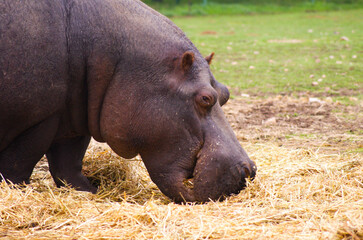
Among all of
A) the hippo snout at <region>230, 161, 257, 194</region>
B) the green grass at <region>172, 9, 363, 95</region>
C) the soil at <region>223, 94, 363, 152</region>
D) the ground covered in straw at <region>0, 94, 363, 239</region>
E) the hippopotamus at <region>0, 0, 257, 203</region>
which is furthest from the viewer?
the green grass at <region>172, 9, 363, 95</region>

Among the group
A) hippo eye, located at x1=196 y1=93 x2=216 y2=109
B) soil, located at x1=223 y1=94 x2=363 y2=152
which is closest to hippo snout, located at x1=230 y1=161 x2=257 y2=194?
hippo eye, located at x1=196 y1=93 x2=216 y2=109

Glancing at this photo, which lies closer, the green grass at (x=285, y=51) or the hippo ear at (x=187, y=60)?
the hippo ear at (x=187, y=60)

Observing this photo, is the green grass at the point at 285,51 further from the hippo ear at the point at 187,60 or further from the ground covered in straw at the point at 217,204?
the hippo ear at the point at 187,60

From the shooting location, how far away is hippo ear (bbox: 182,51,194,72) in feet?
12.1

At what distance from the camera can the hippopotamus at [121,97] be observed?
3.56 meters

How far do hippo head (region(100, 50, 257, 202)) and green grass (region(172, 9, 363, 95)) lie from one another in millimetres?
4680

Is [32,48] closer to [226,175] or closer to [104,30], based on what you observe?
[104,30]

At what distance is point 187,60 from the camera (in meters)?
3.72

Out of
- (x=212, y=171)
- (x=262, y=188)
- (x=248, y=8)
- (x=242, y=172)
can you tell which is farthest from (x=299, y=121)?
(x=248, y=8)

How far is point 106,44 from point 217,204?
1331 millimetres

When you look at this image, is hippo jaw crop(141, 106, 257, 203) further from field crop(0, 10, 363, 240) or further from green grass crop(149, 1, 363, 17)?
green grass crop(149, 1, 363, 17)

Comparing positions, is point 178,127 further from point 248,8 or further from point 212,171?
point 248,8

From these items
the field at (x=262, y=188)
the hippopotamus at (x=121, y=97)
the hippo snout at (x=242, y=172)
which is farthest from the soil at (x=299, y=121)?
the hippopotamus at (x=121, y=97)

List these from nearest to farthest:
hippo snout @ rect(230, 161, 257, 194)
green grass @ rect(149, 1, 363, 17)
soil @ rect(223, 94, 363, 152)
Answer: hippo snout @ rect(230, 161, 257, 194) < soil @ rect(223, 94, 363, 152) < green grass @ rect(149, 1, 363, 17)
